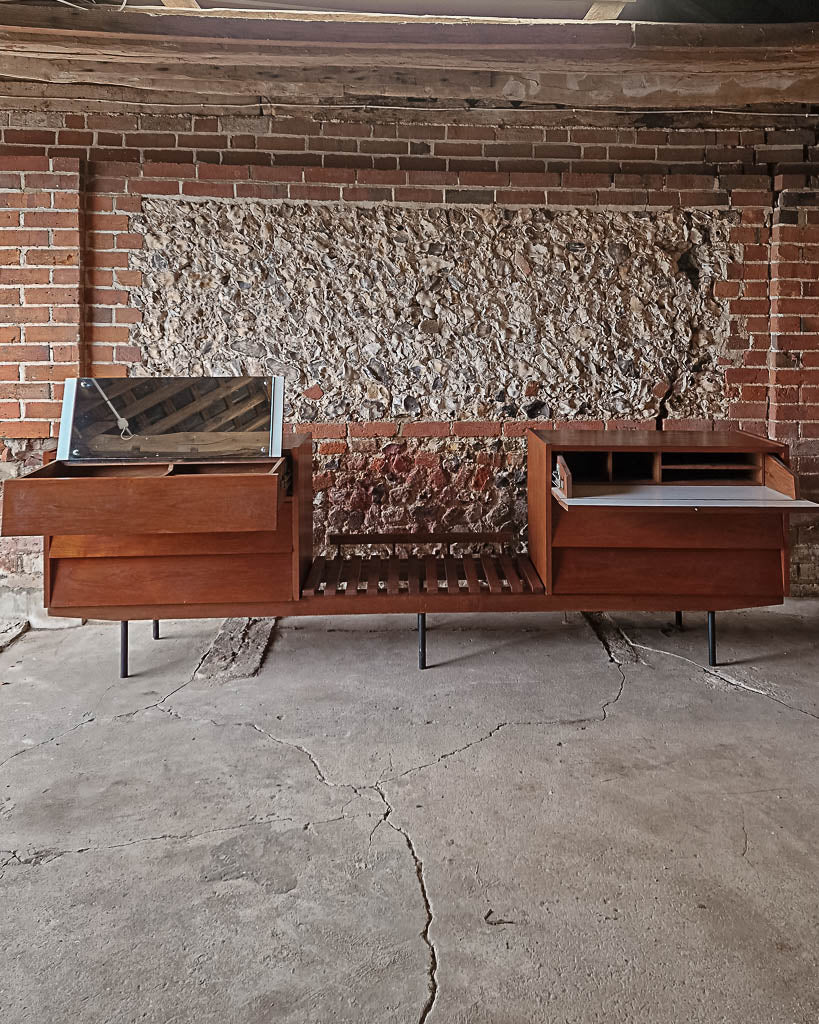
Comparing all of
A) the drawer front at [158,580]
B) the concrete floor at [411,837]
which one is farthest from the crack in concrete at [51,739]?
the drawer front at [158,580]

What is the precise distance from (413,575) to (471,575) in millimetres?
288

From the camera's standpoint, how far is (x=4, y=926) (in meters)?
1.88

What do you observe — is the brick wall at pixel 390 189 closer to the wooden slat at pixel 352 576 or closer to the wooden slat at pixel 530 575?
the wooden slat at pixel 352 576

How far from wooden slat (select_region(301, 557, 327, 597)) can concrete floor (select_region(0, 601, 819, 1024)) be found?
0.39 meters

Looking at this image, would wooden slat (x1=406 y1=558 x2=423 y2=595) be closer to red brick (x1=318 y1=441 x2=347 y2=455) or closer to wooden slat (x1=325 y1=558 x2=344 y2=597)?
wooden slat (x1=325 y1=558 x2=344 y2=597)

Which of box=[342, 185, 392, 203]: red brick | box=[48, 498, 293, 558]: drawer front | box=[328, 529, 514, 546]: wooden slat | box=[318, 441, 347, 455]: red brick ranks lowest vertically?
box=[328, 529, 514, 546]: wooden slat

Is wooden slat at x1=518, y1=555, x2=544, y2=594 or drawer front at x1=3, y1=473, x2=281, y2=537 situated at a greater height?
drawer front at x1=3, y1=473, x2=281, y2=537

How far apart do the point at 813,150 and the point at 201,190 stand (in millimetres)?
3470

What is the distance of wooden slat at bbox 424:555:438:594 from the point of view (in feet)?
11.5

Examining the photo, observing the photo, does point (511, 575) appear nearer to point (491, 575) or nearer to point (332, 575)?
point (491, 575)

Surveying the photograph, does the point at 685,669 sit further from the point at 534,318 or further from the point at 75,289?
the point at 75,289

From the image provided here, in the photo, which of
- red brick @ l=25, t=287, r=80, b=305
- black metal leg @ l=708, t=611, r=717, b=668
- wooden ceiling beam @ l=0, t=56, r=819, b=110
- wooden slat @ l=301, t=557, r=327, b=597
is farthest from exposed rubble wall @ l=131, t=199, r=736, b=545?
black metal leg @ l=708, t=611, r=717, b=668

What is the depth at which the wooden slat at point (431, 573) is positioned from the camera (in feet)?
11.5

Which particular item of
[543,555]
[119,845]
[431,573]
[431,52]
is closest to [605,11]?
[431,52]
